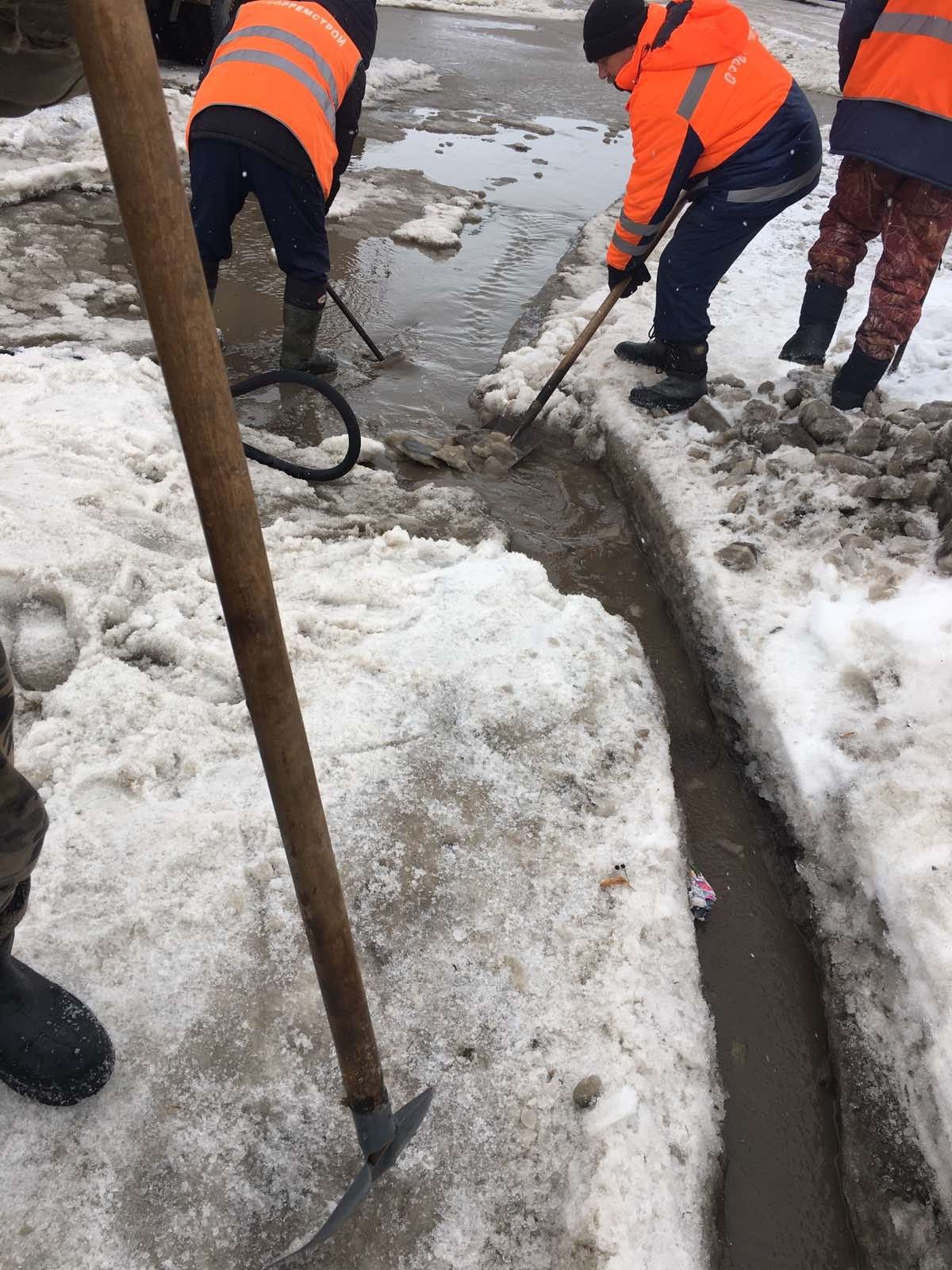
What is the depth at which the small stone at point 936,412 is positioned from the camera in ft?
11.1

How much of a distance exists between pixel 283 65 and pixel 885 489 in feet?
9.85

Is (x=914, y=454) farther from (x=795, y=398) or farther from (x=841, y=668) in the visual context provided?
(x=841, y=668)

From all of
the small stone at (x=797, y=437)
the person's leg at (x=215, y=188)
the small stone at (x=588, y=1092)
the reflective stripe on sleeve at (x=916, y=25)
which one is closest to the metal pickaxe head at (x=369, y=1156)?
the small stone at (x=588, y=1092)

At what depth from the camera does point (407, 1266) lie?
1462 mm

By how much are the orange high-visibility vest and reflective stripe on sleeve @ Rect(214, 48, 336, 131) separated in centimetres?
231

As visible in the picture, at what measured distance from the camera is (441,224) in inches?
259

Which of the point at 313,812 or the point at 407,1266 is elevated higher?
the point at 313,812

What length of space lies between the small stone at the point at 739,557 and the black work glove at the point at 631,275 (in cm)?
174

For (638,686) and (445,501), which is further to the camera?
(445,501)

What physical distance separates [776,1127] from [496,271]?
19.3 feet

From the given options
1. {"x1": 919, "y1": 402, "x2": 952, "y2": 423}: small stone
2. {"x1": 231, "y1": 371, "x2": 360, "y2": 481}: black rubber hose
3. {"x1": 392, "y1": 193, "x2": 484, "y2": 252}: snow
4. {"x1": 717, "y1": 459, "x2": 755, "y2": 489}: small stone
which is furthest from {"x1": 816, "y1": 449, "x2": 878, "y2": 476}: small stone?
{"x1": 392, "y1": 193, "x2": 484, "y2": 252}: snow

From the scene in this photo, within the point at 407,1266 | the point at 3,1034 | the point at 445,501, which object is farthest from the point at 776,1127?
the point at 445,501

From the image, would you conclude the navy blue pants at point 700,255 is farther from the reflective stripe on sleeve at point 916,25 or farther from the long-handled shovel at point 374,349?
the long-handled shovel at point 374,349

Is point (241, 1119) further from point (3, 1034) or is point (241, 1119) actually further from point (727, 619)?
point (727, 619)
